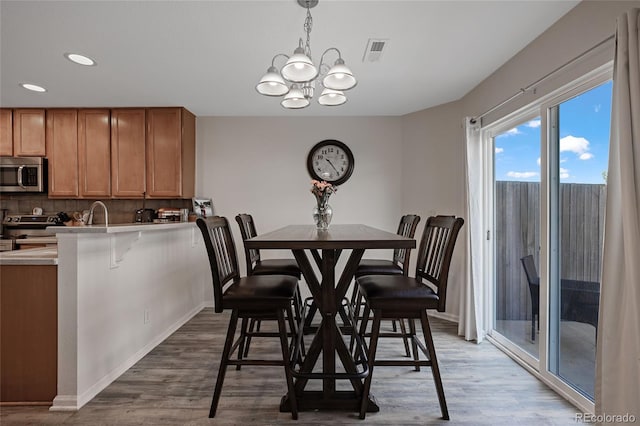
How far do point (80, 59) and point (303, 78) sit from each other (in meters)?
2.01

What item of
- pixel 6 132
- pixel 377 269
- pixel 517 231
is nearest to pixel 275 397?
pixel 377 269

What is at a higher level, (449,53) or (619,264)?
(449,53)

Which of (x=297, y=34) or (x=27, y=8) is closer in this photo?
(x=27, y=8)

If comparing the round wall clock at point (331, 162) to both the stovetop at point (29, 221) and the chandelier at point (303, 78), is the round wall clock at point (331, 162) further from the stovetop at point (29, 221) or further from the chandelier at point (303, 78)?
the stovetop at point (29, 221)

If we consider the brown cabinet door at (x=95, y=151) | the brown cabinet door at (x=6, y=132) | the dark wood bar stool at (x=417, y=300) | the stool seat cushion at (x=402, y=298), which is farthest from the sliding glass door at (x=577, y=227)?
the brown cabinet door at (x=6, y=132)

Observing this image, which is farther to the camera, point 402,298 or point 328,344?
point 328,344

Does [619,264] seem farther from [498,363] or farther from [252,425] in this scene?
[252,425]

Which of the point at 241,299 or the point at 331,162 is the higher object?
the point at 331,162

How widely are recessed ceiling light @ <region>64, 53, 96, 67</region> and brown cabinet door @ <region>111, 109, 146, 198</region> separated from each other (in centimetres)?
116

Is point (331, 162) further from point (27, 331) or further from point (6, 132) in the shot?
point (6, 132)

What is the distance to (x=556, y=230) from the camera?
222cm

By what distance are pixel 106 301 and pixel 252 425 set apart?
131 cm

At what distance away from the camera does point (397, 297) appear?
1.75m

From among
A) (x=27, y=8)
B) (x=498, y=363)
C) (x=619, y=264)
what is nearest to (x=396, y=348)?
(x=498, y=363)
